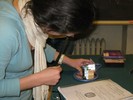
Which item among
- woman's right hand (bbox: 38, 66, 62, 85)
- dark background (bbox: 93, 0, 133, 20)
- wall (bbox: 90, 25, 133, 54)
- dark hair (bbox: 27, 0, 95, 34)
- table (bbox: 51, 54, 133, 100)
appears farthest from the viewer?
wall (bbox: 90, 25, 133, 54)

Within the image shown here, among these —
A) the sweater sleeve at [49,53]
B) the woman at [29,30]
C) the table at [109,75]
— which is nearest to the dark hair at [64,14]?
the woman at [29,30]

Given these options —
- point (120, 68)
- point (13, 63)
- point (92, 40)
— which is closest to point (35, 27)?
point (13, 63)

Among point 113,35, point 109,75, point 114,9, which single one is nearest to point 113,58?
point 109,75

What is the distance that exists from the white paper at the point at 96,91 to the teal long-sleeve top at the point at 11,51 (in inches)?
8.5

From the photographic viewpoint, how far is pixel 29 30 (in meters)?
0.94

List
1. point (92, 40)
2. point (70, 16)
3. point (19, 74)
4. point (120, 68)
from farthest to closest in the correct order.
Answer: point (92, 40), point (120, 68), point (19, 74), point (70, 16)

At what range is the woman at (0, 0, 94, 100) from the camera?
772 millimetres

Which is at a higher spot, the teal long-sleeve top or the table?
the teal long-sleeve top

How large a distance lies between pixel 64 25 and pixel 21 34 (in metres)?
0.21

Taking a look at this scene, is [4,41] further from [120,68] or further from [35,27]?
[120,68]

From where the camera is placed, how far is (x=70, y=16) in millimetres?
769

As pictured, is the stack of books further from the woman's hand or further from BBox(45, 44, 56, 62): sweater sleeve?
BBox(45, 44, 56, 62): sweater sleeve

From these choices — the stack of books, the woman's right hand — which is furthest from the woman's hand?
the woman's right hand

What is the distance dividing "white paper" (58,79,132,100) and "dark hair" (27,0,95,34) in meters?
0.32
